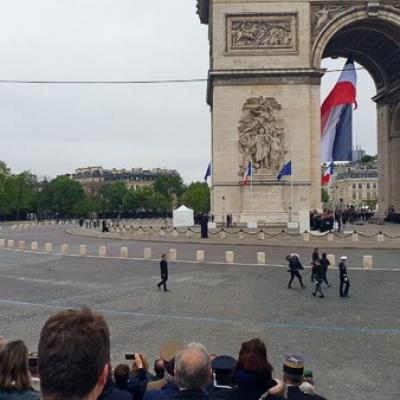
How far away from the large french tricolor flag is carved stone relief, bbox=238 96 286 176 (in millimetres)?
2730

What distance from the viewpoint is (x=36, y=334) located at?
1032cm

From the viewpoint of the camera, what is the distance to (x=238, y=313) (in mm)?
12211

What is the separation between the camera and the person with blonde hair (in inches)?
136

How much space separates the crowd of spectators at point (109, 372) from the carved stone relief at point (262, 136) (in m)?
32.4

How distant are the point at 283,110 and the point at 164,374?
33638mm

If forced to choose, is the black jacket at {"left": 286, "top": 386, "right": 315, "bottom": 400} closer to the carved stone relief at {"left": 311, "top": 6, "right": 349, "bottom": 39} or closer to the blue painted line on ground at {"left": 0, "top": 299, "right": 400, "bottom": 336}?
the blue painted line on ground at {"left": 0, "top": 299, "right": 400, "bottom": 336}

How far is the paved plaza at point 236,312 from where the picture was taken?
8.50 m

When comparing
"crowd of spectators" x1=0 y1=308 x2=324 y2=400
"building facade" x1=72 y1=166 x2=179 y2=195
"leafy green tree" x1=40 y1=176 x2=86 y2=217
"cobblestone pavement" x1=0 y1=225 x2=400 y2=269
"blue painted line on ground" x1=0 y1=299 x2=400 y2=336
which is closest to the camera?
"crowd of spectators" x1=0 y1=308 x2=324 y2=400

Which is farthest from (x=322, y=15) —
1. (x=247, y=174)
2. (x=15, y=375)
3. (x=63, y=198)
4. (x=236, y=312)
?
(x=63, y=198)

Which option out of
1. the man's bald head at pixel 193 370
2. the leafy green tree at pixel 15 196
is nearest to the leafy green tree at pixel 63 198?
the leafy green tree at pixel 15 196

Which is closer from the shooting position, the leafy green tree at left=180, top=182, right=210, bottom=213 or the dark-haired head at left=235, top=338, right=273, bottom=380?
the dark-haired head at left=235, top=338, right=273, bottom=380

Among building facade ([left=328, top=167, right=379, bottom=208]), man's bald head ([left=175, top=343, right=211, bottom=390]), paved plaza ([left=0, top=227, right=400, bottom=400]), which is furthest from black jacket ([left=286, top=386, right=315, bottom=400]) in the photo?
building facade ([left=328, top=167, right=379, bottom=208])

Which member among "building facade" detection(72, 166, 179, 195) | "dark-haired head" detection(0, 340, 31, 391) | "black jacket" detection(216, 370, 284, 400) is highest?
"building facade" detection(72, 166, 179, 195)

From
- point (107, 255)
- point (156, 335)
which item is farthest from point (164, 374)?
point (107, 255)
